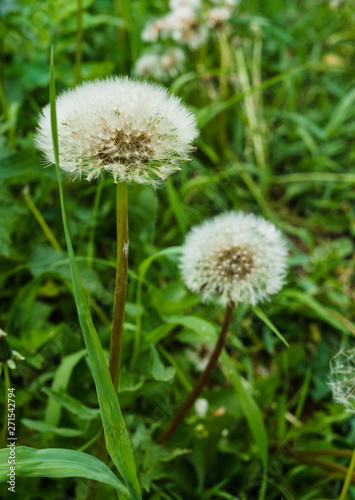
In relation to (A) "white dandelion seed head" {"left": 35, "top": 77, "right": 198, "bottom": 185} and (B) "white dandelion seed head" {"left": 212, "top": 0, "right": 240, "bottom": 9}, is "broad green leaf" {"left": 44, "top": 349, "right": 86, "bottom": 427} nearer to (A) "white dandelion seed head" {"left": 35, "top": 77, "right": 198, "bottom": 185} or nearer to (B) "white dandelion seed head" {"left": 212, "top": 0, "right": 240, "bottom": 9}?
(A) "white dandelion seed head" {"left": 35, "top": 77, "right": 198, "bottom": 185}

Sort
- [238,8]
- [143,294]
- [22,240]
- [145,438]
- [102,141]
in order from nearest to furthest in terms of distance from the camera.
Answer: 1. [102,141]
2. [145,438]
3. [143,294]
4. [22,240]
5. [238,8]

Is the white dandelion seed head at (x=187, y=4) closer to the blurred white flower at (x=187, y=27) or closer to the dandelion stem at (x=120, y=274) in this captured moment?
the blurred white flower at (x=187, y=27)

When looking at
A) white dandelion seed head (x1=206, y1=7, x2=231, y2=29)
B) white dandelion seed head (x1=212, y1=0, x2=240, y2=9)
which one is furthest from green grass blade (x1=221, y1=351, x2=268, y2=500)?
white dandelion seed head (x1=212, y1=0, x2=240, y2=9)

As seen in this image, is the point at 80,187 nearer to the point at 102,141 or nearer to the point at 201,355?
the point at 201,355

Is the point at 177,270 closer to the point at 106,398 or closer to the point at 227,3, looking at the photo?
the point at 106,398

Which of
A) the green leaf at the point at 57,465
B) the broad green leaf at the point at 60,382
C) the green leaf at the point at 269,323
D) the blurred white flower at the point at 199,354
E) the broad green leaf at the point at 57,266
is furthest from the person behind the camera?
the blurred white flower at the point at 199,354

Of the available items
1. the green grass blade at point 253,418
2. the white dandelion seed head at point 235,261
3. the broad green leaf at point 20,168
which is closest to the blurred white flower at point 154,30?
the broad green leaf at point 20,168

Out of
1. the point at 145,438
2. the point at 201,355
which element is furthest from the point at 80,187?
the point at 145,438

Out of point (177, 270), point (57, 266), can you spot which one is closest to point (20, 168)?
point (57, 266)
